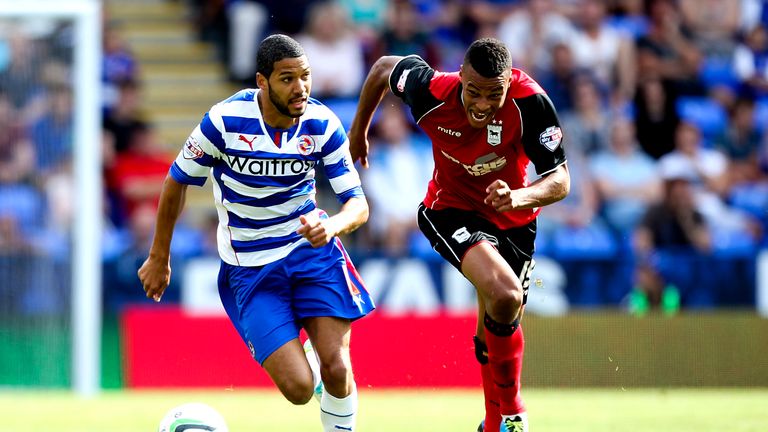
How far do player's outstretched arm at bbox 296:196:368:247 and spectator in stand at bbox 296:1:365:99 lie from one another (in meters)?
8.37

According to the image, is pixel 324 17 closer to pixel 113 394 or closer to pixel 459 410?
pixel 113 394

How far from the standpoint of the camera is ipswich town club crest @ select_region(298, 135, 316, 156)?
6.79 m

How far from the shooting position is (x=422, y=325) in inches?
476

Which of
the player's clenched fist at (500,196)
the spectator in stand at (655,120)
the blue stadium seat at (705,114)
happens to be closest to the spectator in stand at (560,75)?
the spectator in stand at (655,120)

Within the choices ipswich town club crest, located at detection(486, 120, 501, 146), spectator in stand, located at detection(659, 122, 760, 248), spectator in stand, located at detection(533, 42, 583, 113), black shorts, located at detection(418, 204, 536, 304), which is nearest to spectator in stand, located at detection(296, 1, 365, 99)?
spectator in stand, located at detection(533, 42, 583, 113)

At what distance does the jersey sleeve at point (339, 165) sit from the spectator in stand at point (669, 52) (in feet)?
29.8

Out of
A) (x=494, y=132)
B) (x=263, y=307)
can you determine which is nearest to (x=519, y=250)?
(x=494, y=132)

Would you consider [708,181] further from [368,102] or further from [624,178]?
[368,102]

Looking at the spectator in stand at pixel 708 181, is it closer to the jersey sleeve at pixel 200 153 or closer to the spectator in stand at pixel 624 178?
the spectator in stand at pixel 624 178

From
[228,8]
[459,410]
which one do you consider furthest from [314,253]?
[228,8]

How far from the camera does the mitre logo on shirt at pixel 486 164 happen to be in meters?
7.37

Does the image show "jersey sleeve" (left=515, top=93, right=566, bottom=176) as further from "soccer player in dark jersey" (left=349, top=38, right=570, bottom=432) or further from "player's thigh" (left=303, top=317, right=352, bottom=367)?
"player's thigh" (left=303, top=317, right=352, bottom=367)

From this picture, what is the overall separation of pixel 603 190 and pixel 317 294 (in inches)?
315

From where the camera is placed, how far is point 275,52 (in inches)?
261
